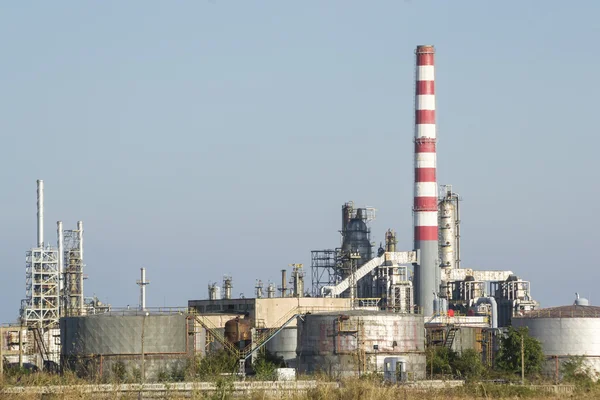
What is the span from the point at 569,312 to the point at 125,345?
770 inches

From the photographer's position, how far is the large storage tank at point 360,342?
48969mm

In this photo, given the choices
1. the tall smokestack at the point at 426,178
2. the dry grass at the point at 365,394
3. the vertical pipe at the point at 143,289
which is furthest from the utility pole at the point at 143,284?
the dry grass at the point at 365,394

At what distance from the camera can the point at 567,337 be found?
5309cm

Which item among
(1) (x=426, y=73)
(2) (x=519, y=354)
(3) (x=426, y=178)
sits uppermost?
(1) (x=426, y=73)

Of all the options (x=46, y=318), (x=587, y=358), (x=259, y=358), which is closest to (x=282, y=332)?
(x=259, y=358)

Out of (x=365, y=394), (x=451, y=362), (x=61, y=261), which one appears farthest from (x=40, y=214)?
(x=365, y=394)

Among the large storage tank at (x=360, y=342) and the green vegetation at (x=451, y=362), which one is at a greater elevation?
the large storage tank at (x=360, y=342)

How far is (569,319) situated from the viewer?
53.2 m

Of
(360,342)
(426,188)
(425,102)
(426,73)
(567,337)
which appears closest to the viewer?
(360,342)

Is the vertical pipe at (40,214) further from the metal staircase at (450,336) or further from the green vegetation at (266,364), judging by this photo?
the metal staircase at (450,336)

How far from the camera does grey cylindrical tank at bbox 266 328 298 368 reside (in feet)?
182

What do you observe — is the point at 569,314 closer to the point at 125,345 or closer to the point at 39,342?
the point at 125,345

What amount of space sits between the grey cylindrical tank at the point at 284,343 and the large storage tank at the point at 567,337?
10.2 m

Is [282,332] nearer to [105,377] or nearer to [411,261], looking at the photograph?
[105,377]
